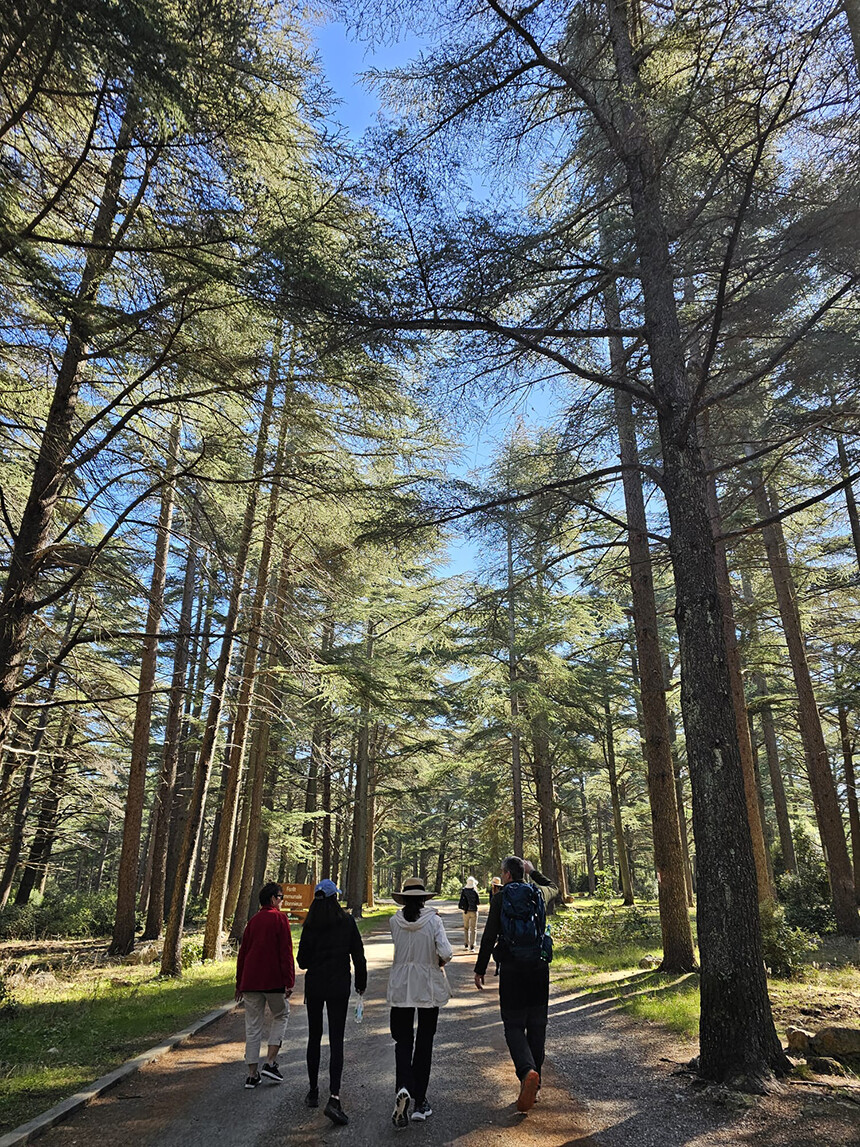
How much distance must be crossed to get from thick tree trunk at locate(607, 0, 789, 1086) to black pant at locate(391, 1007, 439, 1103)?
2306 mm

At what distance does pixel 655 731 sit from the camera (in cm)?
1042

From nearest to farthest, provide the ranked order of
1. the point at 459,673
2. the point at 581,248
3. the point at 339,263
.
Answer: the point at 339,263 → the point at 581,248 → the point at 459,673

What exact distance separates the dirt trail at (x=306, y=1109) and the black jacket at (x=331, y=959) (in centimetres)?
77

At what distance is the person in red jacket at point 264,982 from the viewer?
5.48 metres

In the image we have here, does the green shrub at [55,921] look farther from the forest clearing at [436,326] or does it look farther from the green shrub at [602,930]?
the green shrub at [602,930]

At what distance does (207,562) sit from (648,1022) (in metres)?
7.74

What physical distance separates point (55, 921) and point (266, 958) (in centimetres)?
1988

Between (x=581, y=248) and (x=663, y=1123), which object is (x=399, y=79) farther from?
(x=663, y=1123)

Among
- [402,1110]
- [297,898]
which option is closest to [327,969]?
[402,1110]

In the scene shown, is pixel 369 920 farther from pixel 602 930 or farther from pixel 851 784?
pixel 851 784

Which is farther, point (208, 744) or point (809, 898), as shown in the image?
point (809, 898)

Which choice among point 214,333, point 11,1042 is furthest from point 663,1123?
point 214,333

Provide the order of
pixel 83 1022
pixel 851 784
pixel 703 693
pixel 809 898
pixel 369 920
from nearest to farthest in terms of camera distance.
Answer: pixel 703 693, pixel 83 1022, pixel 809 898, pixel 851 784, pixel 369 920

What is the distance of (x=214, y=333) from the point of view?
7.10 metres
